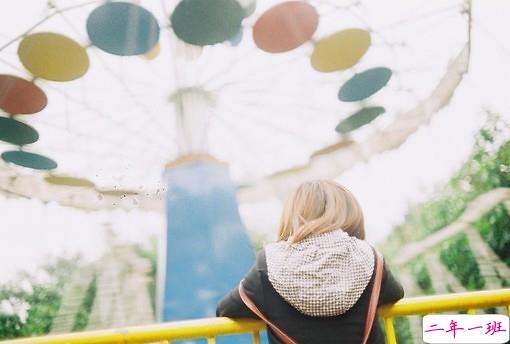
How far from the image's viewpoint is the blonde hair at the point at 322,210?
1448mm

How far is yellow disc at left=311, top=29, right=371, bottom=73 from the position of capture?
388 cm

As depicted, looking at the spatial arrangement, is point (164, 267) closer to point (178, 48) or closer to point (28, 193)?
point (178, 48)

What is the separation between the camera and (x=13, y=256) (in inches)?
338

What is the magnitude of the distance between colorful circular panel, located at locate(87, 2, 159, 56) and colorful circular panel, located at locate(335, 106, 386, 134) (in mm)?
1951

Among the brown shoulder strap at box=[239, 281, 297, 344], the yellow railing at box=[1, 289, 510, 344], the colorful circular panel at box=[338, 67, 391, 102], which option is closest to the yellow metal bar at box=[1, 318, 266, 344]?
the yellow railing at box=[1, 289, 510, 344]

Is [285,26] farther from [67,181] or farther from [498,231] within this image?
[498,231]

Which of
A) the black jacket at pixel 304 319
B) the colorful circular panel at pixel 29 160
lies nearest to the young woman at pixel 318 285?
the black jacket at pixel 304 319

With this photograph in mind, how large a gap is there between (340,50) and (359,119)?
813 mm

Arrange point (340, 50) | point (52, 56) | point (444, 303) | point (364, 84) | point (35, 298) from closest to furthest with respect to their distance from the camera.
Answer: point (444, 303)
point (52, 56)
point (340, 50)
point (364, 84)
point (35, 298)

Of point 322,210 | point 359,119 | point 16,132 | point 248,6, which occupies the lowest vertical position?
point 322,210

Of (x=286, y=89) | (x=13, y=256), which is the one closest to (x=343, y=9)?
(x=286, y=89)

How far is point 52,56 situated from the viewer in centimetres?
353

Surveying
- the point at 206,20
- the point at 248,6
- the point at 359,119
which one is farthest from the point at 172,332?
the point at 359,119

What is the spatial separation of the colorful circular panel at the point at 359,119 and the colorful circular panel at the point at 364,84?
0.18 m
